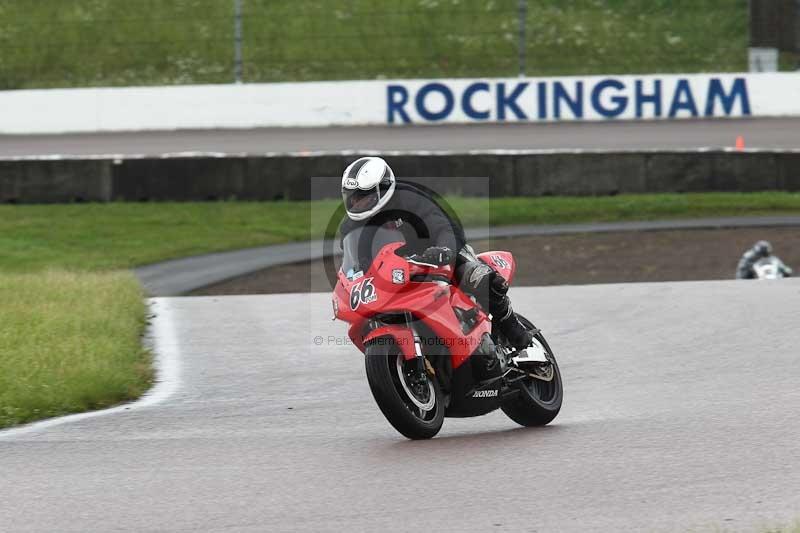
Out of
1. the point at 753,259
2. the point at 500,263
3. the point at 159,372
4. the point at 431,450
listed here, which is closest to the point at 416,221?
the point at 500,263

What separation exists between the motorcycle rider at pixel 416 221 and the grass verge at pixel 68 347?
7.49 ft

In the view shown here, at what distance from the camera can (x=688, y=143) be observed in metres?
22.1

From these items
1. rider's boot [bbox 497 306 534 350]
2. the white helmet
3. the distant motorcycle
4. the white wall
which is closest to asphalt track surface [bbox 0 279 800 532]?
rider's boot [bbox 497 306 534 350]

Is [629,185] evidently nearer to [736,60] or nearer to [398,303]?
[736,60]

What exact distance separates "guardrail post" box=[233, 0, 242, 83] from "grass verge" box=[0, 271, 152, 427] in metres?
12.4

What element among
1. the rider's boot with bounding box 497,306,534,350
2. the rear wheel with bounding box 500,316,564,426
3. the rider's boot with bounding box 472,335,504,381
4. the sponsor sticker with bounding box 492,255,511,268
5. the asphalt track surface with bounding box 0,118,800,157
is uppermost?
the asphalt track surface with bounding box 0,118,800,157

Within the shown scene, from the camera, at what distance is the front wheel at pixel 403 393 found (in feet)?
20.5

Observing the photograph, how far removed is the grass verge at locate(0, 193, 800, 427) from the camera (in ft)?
35.3

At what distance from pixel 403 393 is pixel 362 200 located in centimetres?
95

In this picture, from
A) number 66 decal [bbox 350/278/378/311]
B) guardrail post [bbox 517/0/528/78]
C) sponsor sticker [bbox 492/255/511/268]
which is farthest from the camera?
guardrail post [bbox 517/0/528/78]

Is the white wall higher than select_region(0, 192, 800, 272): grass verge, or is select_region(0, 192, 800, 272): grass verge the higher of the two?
the white wall

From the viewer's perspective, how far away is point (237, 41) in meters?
24.5

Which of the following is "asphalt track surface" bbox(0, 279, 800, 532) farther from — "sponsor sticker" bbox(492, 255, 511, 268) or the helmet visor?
the helmet visor

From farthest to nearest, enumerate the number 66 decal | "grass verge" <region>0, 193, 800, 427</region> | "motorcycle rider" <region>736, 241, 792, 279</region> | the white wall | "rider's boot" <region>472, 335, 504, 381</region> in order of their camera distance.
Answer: the white wall, "motorcycle rider" <region>736, 241, 792, 279</region>, "grass verge" <region>0, 193, 800, 427</region>, "rider's boot" <region>472, 335, 504, 381</region>, the number 66 decal
